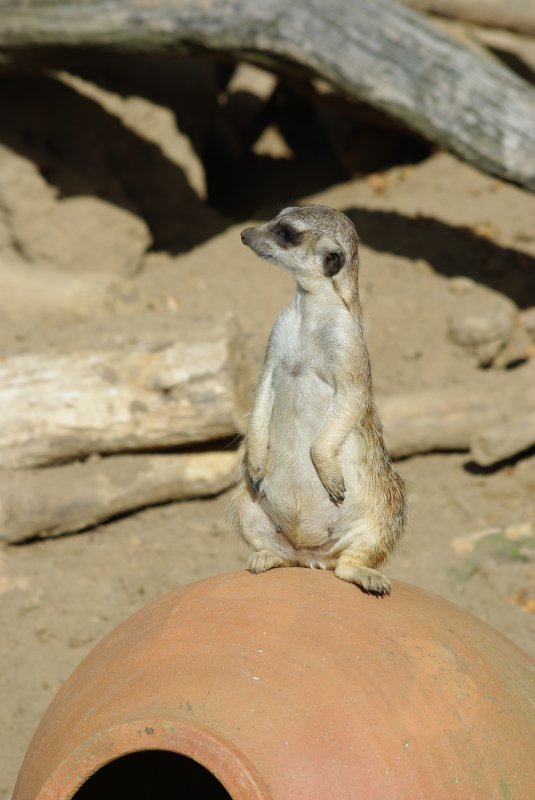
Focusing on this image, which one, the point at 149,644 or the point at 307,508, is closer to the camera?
the point at 149,644

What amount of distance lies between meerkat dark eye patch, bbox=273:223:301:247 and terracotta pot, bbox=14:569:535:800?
87 cm

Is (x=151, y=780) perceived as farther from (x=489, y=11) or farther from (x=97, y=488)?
(x=489, y=11)

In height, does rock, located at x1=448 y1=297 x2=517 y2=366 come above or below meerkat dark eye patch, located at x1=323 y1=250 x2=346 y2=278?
below

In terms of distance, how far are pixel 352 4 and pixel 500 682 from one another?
12.7ft

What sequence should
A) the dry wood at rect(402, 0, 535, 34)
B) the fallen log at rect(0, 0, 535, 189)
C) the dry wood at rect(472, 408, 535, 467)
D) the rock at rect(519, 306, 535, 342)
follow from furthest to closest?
the dry wood at rect(402, 0, 535, 34) < the rock at rect(519, 306, 535, 342) < the fallen log at rect(0, 0, 535, 189) < the dry wood at rect(472, 408, 535, 467)

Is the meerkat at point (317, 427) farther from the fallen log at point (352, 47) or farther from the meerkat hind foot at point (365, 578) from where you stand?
the fallen log at point (352, 47)

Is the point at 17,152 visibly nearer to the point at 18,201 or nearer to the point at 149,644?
the point at 18,201

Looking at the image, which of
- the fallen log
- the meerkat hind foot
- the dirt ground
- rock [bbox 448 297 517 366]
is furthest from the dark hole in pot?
the fallen log

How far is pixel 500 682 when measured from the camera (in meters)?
2.23

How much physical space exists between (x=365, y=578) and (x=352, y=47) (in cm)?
345

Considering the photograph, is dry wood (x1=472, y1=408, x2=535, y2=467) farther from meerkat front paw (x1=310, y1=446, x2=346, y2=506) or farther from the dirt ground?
meerkat front paw (x1=310, y1=446, x2=346, y2=506)

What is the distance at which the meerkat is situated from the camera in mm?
2631

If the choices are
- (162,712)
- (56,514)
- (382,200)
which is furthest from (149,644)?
(382,200)

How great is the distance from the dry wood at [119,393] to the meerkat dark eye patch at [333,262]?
5.06 ft
